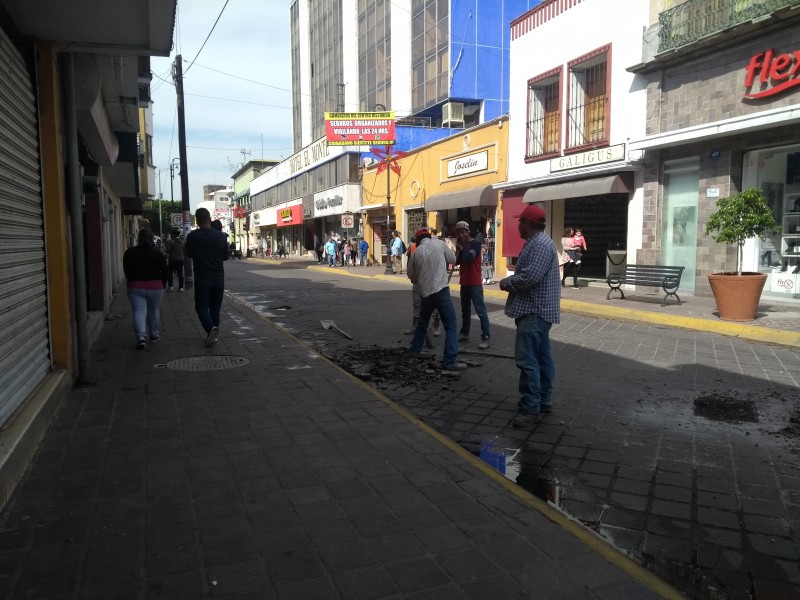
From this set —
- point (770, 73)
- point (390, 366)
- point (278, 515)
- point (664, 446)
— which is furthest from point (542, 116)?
point (278, 515)

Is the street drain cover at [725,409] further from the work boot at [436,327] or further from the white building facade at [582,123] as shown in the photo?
the white building facade at [582,123]

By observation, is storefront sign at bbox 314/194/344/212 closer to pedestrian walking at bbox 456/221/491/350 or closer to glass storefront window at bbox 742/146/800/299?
glass storefront window at bbox 742/146/800/299

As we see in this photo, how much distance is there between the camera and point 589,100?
56.1ft

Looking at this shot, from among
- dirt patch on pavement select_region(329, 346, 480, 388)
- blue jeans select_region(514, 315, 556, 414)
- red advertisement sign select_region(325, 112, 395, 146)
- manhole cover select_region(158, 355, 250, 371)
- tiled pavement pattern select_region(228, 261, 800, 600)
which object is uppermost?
red advertisement sign select_region(325, 112, 395, 146)

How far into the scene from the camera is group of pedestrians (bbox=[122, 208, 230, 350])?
8062 millimetres

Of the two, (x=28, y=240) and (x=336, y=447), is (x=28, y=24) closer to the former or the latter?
(x=28, y=240)

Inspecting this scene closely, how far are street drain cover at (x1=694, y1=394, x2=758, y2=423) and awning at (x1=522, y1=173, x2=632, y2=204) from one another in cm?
1062

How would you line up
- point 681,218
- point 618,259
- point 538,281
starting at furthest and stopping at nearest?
point 618,259, point 681,218, point 538,281

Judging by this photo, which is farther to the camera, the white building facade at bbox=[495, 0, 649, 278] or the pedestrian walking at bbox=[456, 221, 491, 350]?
the white building facade at bbox=[495, 0, 649, 278]

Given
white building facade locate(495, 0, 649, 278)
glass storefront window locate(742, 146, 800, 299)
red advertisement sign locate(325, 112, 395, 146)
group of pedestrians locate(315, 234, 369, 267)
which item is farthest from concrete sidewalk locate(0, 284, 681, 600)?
group of pedestrians locate(315, 234, 369, 267)

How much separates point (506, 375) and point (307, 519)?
3.93 metres

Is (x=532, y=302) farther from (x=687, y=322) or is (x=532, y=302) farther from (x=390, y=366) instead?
(x=687, y=322)

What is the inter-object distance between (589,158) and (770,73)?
5222mm

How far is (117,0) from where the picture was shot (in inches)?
191
